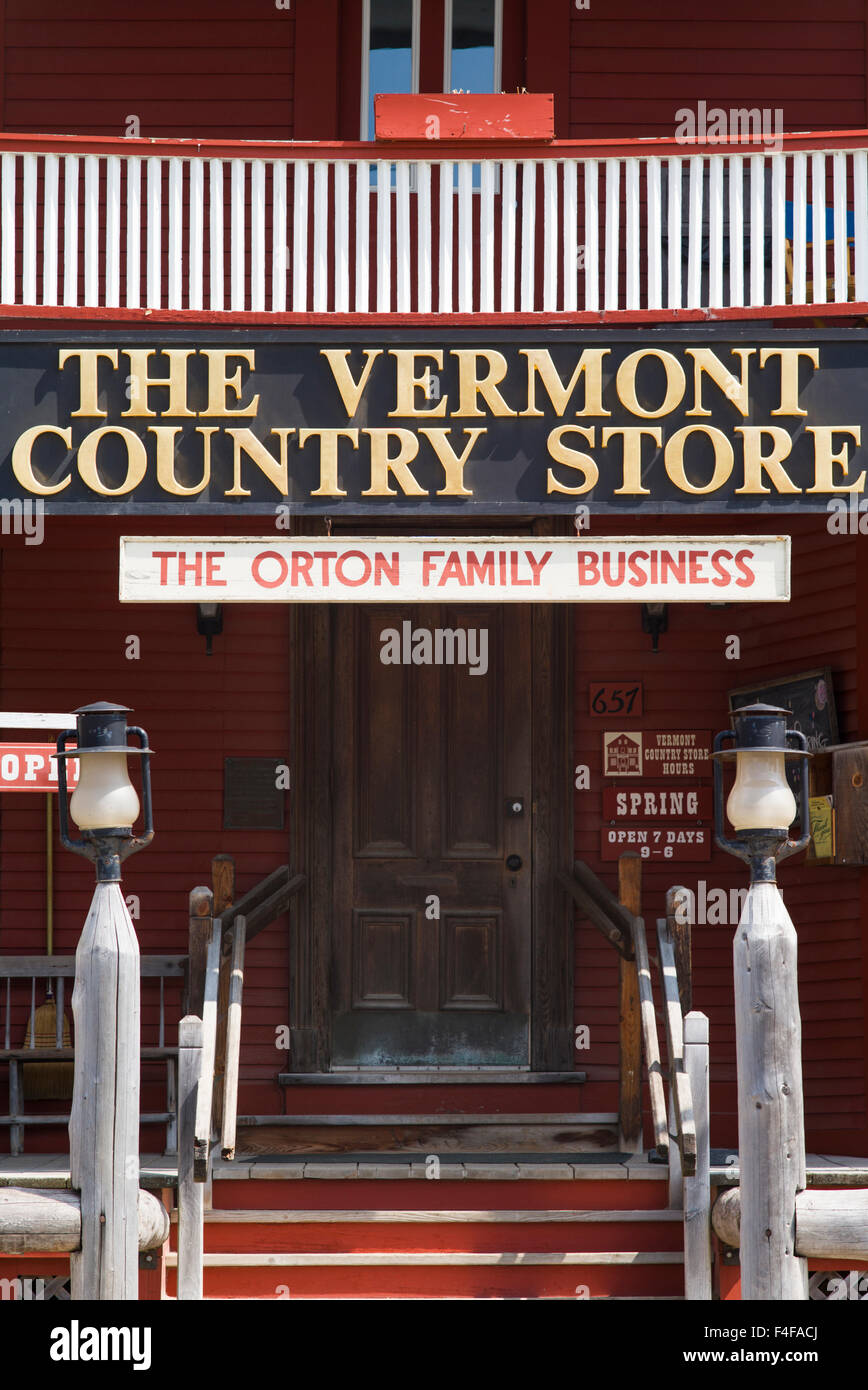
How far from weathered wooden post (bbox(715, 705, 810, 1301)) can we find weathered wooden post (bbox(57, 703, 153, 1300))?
2.05 metres

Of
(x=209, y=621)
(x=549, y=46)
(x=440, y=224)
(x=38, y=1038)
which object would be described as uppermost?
(x=549, y=46)

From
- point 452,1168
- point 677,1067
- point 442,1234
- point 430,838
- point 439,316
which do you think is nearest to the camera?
point 677,1067

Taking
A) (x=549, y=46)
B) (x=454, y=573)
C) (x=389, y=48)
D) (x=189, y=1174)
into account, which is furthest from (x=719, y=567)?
(x=389, y=48)

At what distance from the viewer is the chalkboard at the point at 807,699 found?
7988mm

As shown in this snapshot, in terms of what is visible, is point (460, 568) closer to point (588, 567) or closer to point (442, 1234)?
point (588, 567)

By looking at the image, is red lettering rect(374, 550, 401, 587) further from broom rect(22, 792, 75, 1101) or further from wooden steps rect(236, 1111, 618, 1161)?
broom rect(22, 792, 75, 1101)

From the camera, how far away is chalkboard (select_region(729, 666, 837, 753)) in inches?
314

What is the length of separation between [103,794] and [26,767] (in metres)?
0.70

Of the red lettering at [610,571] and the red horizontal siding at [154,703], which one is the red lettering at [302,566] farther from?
the red horizontal siding at [154,703]

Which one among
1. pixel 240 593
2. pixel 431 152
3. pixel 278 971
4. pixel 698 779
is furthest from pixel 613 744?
pixel 431 152

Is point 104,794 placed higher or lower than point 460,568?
lower

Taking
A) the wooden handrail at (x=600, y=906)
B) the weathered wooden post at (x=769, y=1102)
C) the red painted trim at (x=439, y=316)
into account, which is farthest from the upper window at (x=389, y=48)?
the weathered wooden post at (x=769, y=1102)

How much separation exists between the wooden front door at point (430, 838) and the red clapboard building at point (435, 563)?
2 cm

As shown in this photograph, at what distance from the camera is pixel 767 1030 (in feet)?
17.4
